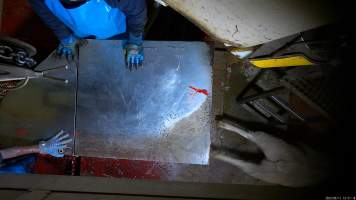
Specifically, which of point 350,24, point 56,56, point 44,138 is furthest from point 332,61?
point 44,138

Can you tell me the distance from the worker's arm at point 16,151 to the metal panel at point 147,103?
0.51 meters

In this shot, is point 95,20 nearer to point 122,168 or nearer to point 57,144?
point 57,144

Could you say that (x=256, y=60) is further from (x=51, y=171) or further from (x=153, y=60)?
(x=51, y=171)

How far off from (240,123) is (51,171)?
2.31 metres

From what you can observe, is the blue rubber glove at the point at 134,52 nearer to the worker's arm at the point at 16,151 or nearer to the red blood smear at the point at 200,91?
the red blood smear at the point at 200,91

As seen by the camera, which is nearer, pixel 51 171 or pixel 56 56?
pixel 56 56

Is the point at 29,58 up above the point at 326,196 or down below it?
above

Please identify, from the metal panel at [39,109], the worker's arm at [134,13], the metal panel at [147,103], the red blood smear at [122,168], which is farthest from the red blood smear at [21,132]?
the worker's arm at [134,13]

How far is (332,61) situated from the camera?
2.21 m

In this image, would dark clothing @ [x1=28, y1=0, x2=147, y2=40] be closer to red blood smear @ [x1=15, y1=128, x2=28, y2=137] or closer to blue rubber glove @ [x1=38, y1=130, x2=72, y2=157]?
blue rubber glove @ [x1=38, y1=130, x2=72, y2=157]

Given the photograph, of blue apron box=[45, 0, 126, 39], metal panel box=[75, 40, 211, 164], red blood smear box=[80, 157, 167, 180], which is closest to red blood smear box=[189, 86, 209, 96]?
metal panel box=[75, 40, 211, 164]

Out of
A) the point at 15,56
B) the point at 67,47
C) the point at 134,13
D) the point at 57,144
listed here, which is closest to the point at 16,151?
the point at 57,144

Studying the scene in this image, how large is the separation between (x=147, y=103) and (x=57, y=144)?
100cm

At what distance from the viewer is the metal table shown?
277 cm
